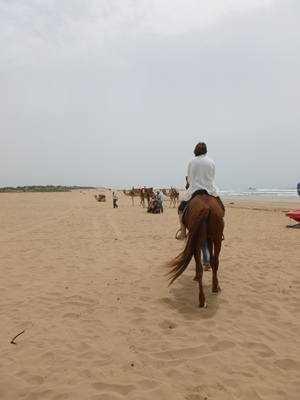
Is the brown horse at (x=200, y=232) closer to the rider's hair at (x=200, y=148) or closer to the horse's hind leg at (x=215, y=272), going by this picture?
the horse's hind leg at (x=215, y=272)

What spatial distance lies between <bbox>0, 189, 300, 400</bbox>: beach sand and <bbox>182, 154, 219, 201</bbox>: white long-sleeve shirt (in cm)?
190

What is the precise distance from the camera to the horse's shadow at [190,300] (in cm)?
430

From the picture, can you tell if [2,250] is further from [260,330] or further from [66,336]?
[260,330]

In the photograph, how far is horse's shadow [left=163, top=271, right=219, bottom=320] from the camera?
4301mm

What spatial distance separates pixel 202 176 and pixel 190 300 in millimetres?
2192

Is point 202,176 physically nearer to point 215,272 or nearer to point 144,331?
point 215,272

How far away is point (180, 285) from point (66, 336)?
8.34 feet

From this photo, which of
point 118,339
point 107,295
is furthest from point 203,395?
point 107,295

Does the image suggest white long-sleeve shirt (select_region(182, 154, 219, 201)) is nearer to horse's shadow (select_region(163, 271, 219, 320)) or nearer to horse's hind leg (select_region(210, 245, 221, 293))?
horse's hind leg (select_region(210, 245, 221, 293))

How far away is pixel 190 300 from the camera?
480 cm

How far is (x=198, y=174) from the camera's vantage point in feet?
16.6

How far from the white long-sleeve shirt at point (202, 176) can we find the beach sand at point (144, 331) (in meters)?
1.90

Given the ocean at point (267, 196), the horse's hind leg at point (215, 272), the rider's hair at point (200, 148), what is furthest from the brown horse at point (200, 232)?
the ocean at point (267, 196)

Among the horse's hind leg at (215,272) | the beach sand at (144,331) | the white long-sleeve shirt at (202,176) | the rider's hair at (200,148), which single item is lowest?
the beach sand at (144,331)
